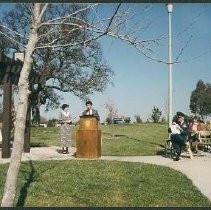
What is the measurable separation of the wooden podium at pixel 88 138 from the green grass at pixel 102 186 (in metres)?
1.72

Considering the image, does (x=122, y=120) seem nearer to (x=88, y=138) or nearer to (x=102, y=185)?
(x=88, y=138)

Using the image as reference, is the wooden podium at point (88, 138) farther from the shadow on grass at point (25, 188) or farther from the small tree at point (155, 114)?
the small tree at point (155, 114)

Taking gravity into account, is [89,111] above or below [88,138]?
above

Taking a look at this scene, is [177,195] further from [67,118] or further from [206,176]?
[67,118]

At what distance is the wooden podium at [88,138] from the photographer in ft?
42.4

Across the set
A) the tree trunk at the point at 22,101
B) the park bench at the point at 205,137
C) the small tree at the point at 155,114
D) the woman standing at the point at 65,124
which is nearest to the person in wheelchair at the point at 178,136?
the park bench at the point at 205,137

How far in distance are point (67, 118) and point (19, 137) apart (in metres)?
8.82

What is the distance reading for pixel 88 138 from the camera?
13.0 m

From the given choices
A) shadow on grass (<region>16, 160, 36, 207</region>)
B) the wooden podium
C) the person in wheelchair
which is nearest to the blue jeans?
the person in wheelchair

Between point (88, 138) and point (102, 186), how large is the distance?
14.8 feet

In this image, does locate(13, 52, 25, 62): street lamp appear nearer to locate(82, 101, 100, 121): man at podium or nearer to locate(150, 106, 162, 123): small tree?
locate(82, 101, 100, 121): man at podium

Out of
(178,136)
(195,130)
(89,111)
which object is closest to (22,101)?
(89,111)

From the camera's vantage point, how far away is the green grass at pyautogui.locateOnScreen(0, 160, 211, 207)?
290 inches

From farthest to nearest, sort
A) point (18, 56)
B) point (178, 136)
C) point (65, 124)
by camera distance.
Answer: point (65, 124) < point (18, 56) < point (178, 136)
